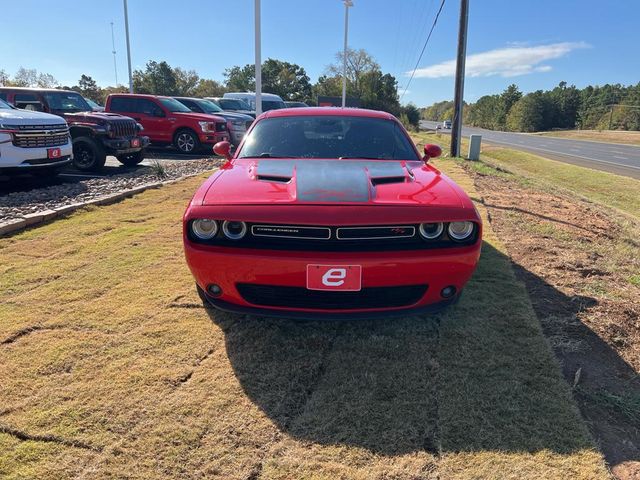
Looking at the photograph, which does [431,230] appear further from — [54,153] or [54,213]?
[54,153]

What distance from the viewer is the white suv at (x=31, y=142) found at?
22.5 ft

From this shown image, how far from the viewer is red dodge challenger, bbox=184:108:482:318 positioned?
2520 mm

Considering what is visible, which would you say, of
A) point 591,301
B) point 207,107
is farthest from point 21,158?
point 207,107

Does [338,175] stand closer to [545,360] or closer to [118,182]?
[545,360]

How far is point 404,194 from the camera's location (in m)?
2.79

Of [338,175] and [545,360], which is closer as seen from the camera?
[545,360]

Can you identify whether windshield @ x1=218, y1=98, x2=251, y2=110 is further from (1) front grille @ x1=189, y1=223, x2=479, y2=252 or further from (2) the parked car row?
(1) front grille @ x1=189, y1=223, x2=479, y2=252

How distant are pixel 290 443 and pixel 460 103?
49.9 feet

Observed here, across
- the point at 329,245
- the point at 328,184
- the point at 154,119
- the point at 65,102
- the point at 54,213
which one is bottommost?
the point at 54,213

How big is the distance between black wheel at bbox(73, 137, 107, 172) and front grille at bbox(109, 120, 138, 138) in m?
0.48

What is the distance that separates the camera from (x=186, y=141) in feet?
43.9

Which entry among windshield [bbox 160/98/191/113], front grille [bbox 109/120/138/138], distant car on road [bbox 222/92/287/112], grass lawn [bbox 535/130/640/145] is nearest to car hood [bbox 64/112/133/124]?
front grille [bbox 109/120/138/138]

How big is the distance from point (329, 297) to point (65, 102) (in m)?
11.5

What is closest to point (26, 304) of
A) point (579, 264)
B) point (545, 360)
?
point (545, 360)
